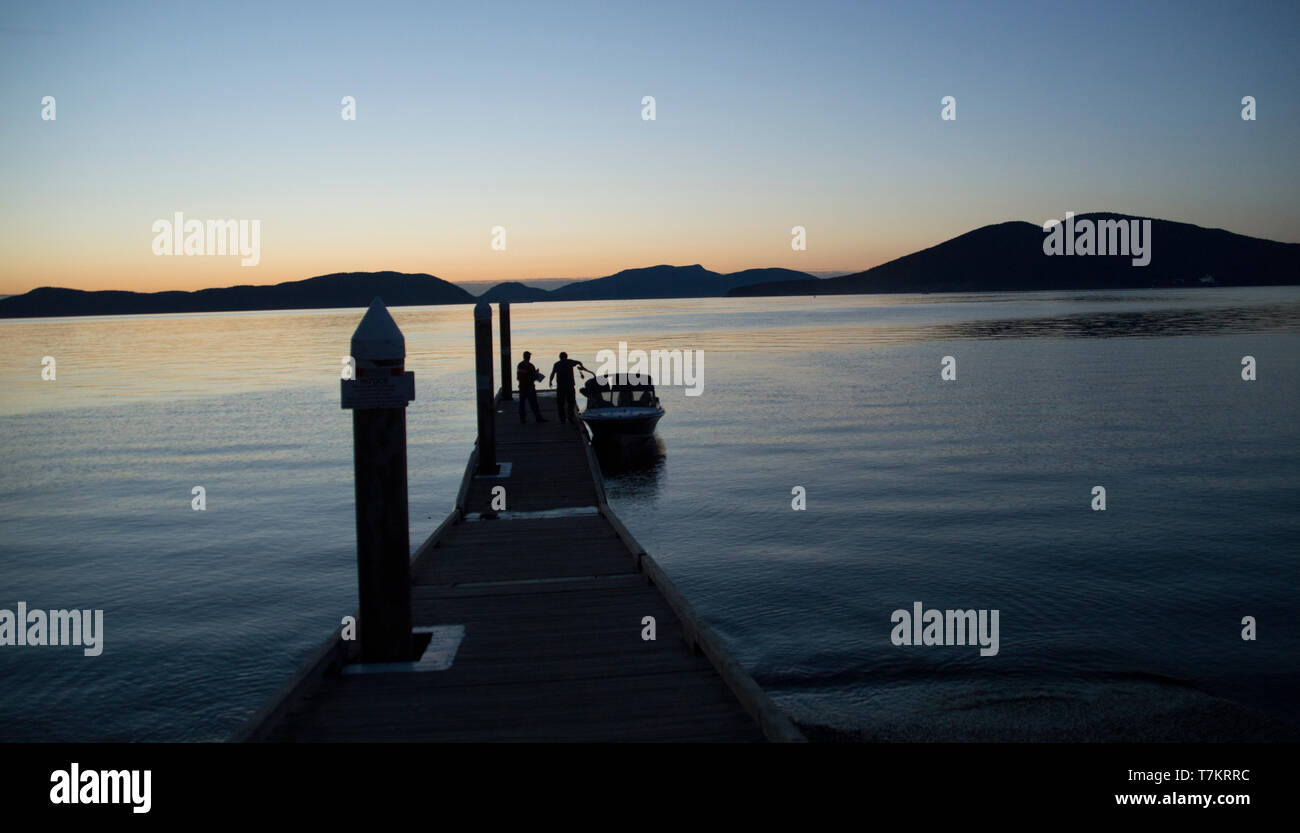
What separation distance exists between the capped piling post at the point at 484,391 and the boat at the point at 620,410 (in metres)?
7.76

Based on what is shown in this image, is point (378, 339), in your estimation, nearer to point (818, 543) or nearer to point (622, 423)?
point (818, 543)

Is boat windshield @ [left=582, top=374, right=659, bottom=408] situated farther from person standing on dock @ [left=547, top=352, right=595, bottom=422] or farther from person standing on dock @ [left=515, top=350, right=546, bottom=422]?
person standing on dock @ [left=547, top=352, right=595, bottom=422]

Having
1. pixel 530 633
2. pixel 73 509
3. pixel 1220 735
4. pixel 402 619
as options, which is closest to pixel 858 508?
pixel 1220 735

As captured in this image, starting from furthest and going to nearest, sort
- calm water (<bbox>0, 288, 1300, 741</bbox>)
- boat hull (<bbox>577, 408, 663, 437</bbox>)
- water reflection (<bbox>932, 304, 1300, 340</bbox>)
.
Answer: water reflection (<bbox>932, 304, 1300, 340</bbox>)
boat hull (<bbox>577, 408, 663, 437</bbox>)
calm water (<bbox>0, 288, 1300, 741</bbox>)

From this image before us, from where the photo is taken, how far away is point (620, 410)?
1184 inches

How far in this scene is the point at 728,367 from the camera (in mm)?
68812

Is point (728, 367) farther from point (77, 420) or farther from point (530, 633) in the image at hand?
point (530, 633)

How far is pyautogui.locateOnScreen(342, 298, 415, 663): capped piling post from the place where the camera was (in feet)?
24.4

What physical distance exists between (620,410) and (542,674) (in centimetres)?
2252

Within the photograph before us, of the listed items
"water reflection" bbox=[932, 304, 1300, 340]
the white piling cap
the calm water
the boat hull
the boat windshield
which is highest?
"water reflection" bbox=[932, 304, 1300, 340]

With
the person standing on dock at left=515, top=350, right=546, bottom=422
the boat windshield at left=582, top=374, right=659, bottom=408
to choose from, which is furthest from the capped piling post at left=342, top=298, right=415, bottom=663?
the boat windshield at left=582, top=374, right=659, bottom=408
